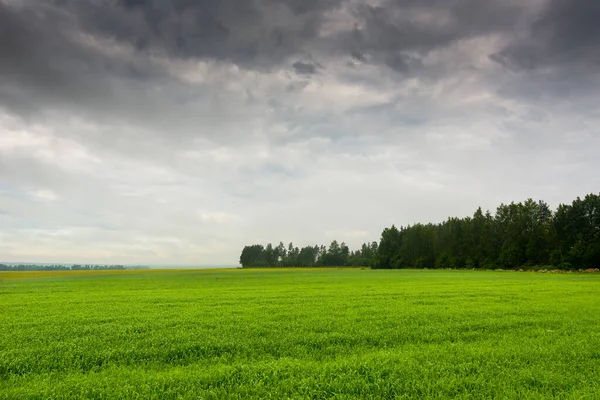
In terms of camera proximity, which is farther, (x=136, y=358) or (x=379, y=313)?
(x=379, y=313)

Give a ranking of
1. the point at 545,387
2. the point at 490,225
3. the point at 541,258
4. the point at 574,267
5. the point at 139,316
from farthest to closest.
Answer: the point at 490,225 < the point at 541,258 < the point at 574,267 < the point at 139,316 < the point at 545,387

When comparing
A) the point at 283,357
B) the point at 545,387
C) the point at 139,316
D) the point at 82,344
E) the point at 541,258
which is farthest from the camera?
the point at 541,258

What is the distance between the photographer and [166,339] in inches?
480

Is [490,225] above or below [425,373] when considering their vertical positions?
above

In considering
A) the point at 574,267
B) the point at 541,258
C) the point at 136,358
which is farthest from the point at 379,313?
the point at 541,258

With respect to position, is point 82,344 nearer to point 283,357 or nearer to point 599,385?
point 283,357

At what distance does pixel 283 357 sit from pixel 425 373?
155 inches

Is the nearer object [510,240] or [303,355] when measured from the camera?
[303,355]

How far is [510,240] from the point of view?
4503 inches

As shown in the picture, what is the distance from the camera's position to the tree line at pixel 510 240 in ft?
323

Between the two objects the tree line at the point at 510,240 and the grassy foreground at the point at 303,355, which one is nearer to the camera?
the grassy foreground at the point at 303,355

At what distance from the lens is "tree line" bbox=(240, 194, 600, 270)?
323 feet

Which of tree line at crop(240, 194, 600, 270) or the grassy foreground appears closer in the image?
the grassy foreground

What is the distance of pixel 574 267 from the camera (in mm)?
89625
